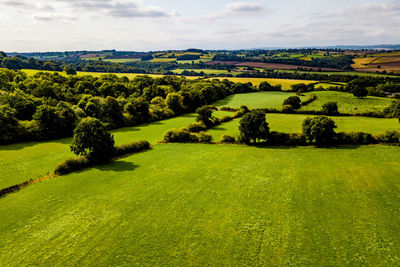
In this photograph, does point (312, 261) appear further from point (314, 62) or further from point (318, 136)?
point (314, 62)

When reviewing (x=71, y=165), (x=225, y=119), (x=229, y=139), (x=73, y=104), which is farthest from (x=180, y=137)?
(x=73, y=104)

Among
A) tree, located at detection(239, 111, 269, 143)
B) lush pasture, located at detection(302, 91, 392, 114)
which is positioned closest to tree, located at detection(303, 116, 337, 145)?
tree, located at detection(239, 111, 269, 143)

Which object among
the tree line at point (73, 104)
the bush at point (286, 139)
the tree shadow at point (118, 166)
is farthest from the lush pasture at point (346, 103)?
the tree shadow at point (118, 166)

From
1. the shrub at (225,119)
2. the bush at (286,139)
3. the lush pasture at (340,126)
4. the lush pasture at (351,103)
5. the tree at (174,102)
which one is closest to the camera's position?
the bush at (286,139)

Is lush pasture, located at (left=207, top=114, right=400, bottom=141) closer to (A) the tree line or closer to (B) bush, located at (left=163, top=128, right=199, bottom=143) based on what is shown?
(B) bush, located at (left=163, top=128, right=199, bottom=143)

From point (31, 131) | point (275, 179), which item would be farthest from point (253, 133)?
point (31, 131)

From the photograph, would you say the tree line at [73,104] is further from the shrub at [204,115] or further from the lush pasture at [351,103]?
the lush pasture at [351,103]
